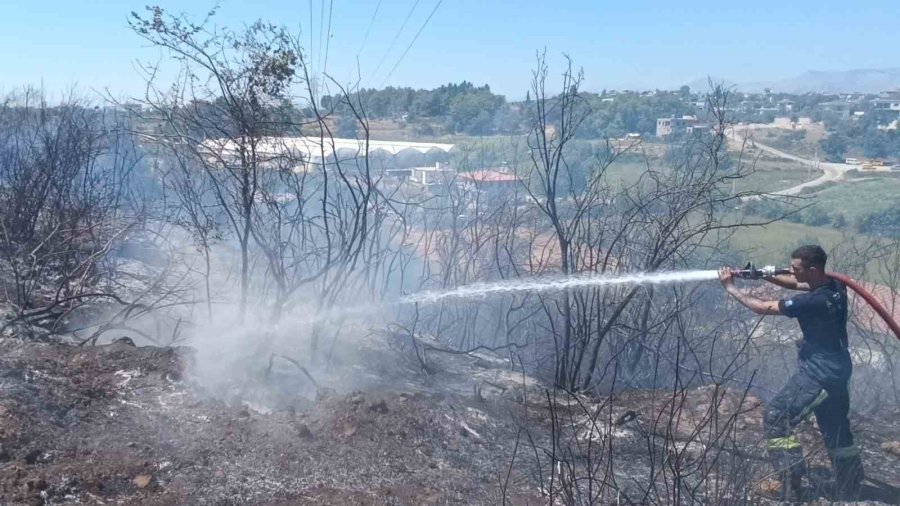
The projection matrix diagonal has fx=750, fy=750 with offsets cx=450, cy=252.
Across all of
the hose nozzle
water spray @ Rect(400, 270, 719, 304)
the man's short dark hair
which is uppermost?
the man's short dark hair

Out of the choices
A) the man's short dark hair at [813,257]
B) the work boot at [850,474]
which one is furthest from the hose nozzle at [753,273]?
the work boot at [850,474]

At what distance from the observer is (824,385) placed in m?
5.23

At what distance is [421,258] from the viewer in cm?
1192

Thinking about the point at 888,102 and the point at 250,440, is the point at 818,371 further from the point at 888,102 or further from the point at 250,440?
the point at 888,102

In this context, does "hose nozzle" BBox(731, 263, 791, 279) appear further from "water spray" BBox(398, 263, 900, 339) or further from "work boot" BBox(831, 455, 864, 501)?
"work boot" BBox(831, 455, 864, 501)

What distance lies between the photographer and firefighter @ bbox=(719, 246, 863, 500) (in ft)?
16.9

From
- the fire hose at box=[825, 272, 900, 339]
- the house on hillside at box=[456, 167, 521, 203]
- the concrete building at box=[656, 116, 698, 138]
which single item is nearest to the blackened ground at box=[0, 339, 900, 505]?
the fire hose at box=[825, 272, 900, 339]

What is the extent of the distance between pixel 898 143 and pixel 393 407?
18.1 m

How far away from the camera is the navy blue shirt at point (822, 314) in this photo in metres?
5.15

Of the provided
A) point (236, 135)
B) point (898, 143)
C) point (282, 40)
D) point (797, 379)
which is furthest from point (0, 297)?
point (898, 143)

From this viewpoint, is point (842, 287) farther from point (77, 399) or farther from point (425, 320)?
point (425, 320)

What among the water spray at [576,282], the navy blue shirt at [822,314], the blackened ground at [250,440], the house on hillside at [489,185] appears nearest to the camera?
the blackened ground at [250,440]

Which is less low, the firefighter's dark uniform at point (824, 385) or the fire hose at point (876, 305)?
the fire hose at point (876, 305)

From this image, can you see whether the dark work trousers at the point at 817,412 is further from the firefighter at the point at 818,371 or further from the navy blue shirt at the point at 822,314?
the navy blue shirt at the point at 822,314
